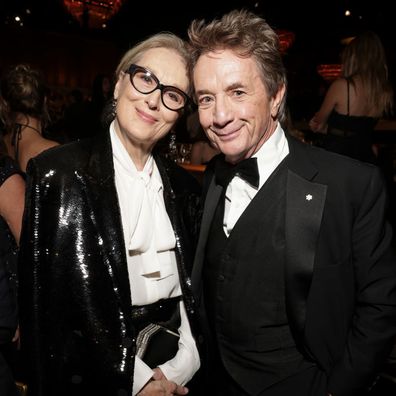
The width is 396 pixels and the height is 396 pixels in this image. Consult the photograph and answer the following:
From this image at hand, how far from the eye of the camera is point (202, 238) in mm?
1959

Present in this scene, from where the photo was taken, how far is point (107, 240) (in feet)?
5.54

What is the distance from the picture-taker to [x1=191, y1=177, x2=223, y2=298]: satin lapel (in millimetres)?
1954

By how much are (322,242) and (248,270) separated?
1.02ft

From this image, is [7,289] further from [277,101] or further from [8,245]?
[277,101]

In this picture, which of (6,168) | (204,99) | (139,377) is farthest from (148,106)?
(139,377)

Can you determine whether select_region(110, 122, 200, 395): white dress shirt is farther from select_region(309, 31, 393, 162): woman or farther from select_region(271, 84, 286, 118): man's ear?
select_region(309, 31, 393, 162): woman

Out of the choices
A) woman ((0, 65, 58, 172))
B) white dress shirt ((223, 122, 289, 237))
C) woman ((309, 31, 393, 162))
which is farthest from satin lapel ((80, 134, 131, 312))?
woman ((309, 31, 393, 162))

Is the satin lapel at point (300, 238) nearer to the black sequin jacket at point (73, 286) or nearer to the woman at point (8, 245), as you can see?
the black sequin jacket at point (73, 286)

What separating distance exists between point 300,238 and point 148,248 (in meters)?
0.64

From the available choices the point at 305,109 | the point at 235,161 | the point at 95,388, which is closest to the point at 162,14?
the point at 305,109

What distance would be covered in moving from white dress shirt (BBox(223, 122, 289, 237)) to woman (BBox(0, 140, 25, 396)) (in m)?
0.93

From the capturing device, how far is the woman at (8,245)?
186cm

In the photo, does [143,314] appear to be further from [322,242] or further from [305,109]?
[305,109]

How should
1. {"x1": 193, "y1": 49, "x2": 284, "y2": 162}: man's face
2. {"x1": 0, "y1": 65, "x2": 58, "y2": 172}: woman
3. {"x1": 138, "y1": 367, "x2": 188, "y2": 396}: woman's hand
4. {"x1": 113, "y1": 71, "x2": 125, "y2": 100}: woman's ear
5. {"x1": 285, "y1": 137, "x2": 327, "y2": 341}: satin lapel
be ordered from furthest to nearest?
1. {"x1": 0, "y1": 65, "x2": 58, "y2": 172}: woman
2. {"x1": 113, "y1": 71, "x2": 125, "y2": 100}: woman's ear
3. {"x1": 138, "y1": 367, "x2": 188, "y2": 396}: woman's hand
4. {"x1": 193, "y1": 49, "x2": 284, "y2": 162}: man's face
5. {"x1": 285, "y1": 137, "x2": 327, "y2": 341}: satin lapel
